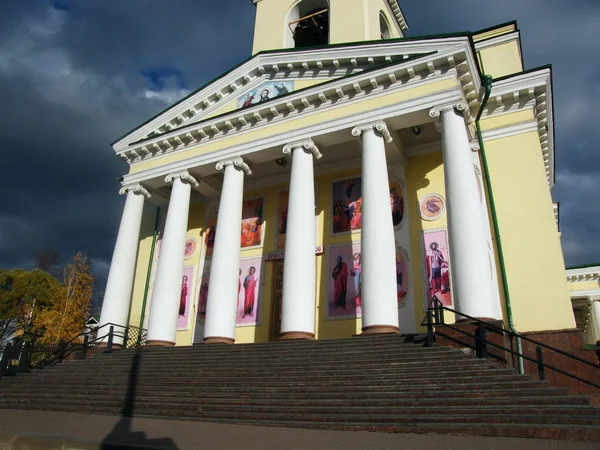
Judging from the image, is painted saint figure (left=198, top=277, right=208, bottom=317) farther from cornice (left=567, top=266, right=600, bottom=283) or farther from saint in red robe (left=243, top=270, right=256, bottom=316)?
cornice (left=567, top=266, right=600, bottom=283)

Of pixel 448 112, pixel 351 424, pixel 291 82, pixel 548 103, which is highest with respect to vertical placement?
pixel 291 82

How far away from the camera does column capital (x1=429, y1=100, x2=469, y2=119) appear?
37.8 ft

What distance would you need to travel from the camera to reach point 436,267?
42.4 feet

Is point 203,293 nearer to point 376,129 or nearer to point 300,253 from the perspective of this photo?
point 300,253

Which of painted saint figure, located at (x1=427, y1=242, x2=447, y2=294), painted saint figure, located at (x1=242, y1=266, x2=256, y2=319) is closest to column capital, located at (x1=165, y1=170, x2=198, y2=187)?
painted saint figure, located at (x1=242, y1=266, x2=256, y2=319)

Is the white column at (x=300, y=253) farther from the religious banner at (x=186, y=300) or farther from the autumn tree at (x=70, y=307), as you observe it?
the autumn tree at (x=70, y=307)

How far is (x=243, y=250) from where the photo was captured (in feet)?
54.1

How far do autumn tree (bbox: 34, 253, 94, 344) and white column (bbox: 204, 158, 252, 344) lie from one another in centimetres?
1569

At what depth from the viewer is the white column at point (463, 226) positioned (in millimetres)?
9680

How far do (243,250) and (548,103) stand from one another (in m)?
10.7

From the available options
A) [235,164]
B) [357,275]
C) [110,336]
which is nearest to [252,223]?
[235,164]

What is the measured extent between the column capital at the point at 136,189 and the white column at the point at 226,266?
150 inches

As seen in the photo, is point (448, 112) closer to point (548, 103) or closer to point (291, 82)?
point (548, 103)

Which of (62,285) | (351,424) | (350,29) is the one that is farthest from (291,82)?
(62,285)
